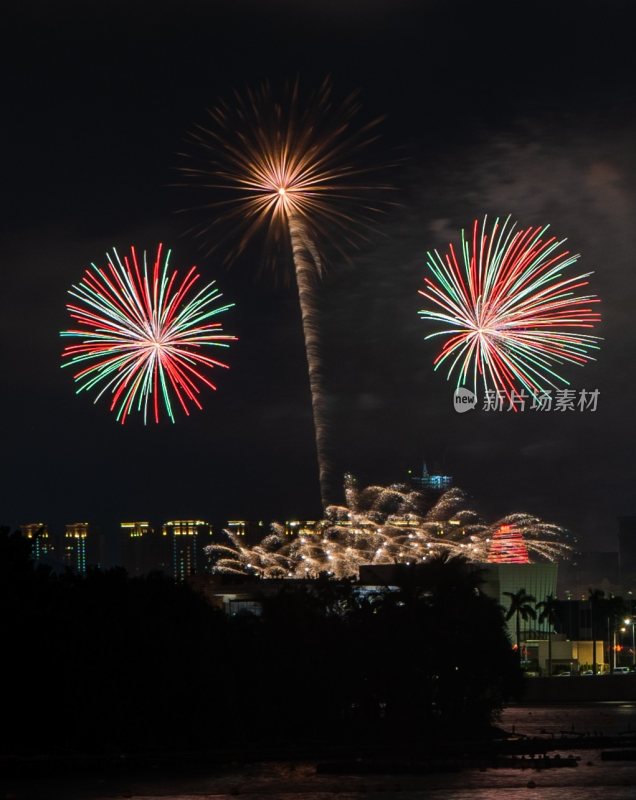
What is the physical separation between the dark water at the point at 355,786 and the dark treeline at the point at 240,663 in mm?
6902

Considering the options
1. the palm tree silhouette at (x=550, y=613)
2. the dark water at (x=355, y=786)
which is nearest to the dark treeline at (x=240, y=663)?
the dark water at (x=355, y=786)

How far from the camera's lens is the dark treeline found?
210 feet

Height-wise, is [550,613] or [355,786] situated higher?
[355,786]

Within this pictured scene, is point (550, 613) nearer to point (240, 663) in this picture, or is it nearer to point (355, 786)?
point (240, 663)

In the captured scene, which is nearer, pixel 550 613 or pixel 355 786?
pixel 355 786

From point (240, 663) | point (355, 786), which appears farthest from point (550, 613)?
point (355, 786)

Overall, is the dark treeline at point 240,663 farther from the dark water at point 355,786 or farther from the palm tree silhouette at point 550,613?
the palm tree silhouette at point 550,613

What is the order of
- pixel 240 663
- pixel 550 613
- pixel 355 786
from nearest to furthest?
pixel 355 786 < pixel 240 663 < pixel 550 613

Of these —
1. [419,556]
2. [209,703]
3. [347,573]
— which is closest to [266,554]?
[347,573]

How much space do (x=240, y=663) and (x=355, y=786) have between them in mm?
21056

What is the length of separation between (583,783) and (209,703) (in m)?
19.1

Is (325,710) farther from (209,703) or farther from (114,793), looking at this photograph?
(114,793)

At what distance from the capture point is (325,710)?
7144 centimetres

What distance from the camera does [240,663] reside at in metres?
72.8
